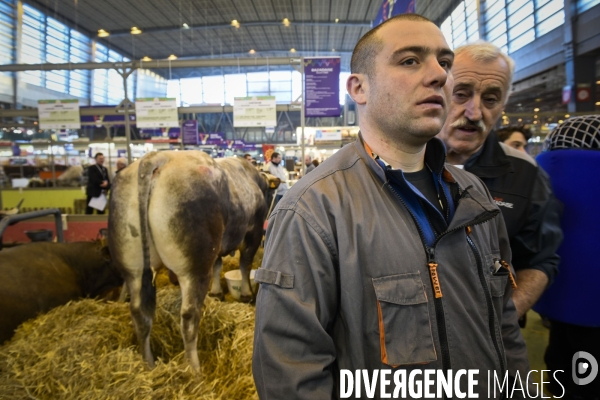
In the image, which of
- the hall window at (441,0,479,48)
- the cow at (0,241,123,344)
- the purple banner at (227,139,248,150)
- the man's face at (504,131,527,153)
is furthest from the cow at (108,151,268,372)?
the purple banner at (227,139,248,150)

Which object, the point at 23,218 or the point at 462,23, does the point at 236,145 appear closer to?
the point at 462,23

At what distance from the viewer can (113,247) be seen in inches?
107

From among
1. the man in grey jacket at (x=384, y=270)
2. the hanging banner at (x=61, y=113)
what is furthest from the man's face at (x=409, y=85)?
the hanging banner at (x=61, y=113)

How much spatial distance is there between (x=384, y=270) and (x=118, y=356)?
223 centimetres

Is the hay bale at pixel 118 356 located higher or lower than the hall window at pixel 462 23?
lower

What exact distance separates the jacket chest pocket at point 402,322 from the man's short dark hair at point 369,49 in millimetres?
706

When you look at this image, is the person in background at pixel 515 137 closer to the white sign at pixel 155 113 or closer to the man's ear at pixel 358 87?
the man's ear at pixel 358 87

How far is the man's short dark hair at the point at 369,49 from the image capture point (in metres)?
1.22

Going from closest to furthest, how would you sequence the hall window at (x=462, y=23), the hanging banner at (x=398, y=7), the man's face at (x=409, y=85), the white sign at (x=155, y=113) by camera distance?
the man's face at (x=409, y=85) < the hanging banner at (x=398, y=7) < the white sign at (x=155, y=113) < the hall window at (x=462, y=23)

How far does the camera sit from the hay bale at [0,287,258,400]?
221cm

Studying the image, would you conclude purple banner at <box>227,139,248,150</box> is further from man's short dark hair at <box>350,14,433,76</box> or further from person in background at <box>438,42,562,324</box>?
man's short dark hair at <box>350,14,433,76</box>

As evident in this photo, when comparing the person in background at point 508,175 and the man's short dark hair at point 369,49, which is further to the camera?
the person in background at point 508,175

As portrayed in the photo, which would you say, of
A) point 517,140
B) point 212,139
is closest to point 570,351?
point 517,140

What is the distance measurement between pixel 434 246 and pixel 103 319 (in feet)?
9.79
